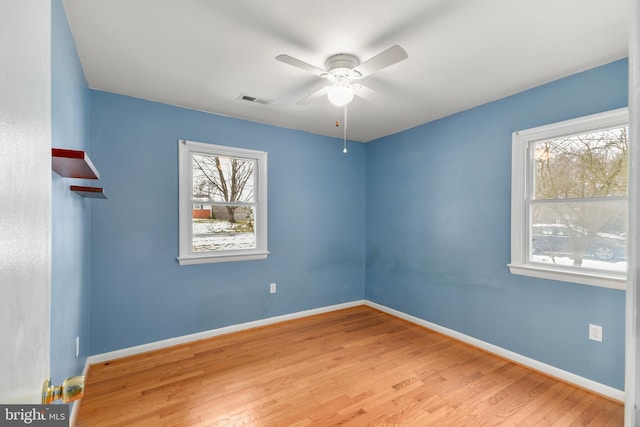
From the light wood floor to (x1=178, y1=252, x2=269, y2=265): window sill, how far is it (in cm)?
86

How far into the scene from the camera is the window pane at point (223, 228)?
3.35 meters

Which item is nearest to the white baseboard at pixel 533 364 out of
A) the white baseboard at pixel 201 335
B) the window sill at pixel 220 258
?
the white baseboard at pixel 201 335

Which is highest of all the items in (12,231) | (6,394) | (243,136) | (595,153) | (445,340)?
(243,136)

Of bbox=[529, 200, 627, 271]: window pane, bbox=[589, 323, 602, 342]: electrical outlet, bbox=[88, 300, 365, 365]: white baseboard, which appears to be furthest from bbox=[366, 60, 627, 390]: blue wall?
bbox=[88, 300, 365, 365]: white baseboard

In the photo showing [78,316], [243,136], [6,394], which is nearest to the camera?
[6,394]

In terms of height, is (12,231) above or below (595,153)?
below

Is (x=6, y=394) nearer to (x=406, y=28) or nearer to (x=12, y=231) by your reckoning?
(x=12, y=231)

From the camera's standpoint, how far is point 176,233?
317cm

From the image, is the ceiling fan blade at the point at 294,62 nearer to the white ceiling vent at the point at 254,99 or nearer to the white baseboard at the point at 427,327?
the white ceiling vent at the point at 254,99

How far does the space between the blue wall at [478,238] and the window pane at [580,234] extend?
213 mm

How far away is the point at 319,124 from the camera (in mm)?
3807

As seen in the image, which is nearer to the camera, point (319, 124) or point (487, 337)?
point (487, 337)

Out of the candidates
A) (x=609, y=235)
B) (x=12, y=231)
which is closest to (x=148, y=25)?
(x=12, y=231)

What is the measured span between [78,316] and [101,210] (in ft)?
3.33
